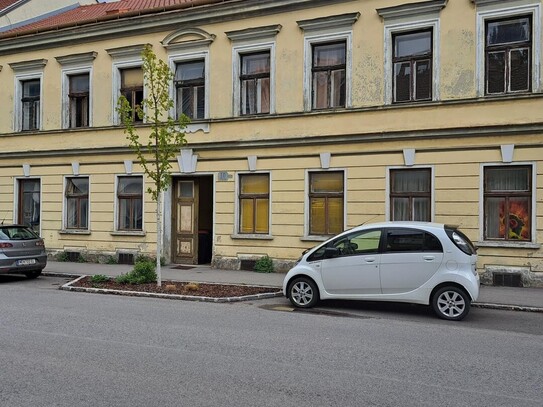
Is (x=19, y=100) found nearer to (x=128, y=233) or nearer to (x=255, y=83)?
(x=128, y=233)

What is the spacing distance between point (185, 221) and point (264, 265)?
3.65 metres

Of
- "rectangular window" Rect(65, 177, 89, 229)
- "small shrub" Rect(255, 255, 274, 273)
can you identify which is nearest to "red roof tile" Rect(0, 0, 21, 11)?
"rectangular window" Rect(65, 177, 89, 229)

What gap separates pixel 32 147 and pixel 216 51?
8110mm

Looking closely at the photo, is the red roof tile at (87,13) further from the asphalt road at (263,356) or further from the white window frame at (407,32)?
the asphalt road at (263,356)

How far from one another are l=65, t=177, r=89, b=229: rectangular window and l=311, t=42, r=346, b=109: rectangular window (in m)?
8.90

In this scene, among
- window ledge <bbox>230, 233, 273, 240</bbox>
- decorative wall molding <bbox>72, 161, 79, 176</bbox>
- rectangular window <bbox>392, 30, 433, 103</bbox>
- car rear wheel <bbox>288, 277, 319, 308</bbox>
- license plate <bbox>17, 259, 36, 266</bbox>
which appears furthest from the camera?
decorative wall molding <bbox>72, 161, 79, 176</bbox>

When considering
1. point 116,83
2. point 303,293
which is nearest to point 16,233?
point 116,83

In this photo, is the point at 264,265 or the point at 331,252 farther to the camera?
the point at 264,265

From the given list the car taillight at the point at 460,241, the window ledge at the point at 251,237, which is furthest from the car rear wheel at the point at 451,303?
the window ledge at the point at 251,237

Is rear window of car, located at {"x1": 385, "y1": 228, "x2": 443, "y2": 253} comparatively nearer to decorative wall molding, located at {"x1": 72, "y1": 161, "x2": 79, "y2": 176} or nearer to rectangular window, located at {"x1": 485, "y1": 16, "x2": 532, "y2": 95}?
rectangular window, located at {"x1": 485, "y1": 16, "x2": 532, "y2": 95}

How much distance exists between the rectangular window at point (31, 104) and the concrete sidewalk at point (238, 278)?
553cm

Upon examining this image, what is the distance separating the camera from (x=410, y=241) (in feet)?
31.5

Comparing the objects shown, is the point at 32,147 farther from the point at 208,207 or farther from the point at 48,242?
the point at 208,207

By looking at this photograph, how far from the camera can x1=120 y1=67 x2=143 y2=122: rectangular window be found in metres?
18.1
